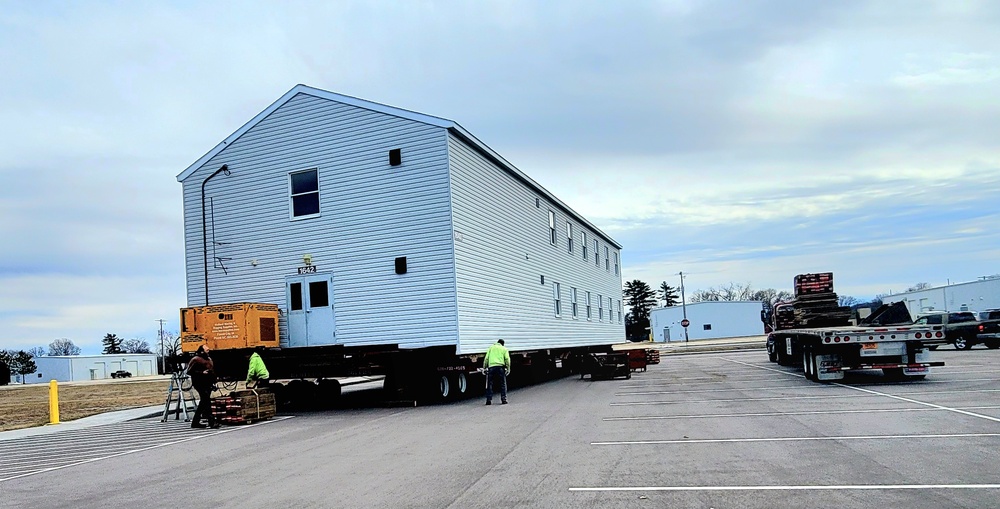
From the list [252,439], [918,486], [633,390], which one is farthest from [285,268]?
[918,486]

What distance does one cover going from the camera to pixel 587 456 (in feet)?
32.7

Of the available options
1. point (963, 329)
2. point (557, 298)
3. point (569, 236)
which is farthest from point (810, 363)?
point (963, 329)

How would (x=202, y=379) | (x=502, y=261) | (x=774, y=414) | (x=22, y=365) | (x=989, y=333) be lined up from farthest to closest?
1. (x=22, y=365)
2. (x=989, y=333)
3. (x=502, y=261)
4. (x=202, y=379)
5. (x=774, y=414)

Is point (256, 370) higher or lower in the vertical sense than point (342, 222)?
lower

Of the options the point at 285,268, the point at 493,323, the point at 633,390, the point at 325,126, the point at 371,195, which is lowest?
the point at 633,390

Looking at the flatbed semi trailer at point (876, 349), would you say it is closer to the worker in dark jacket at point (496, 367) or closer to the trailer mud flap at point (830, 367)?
the trailer mud flap at point (830, 367)

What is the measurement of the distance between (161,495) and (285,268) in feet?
39.1

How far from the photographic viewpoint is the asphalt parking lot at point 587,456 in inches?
302

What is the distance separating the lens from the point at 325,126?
2058cm

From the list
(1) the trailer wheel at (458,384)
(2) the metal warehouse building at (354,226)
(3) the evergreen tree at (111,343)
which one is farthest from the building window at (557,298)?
(3) the evergreen tree at (111,343)

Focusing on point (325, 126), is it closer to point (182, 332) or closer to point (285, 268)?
point (285, 268)

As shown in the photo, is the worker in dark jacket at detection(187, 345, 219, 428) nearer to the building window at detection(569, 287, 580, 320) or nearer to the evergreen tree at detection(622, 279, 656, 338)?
the building window at detection(569, 287, 580, 320)

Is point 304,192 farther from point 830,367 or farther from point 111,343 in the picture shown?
point 111,343

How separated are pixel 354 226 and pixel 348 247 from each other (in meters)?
0.53
